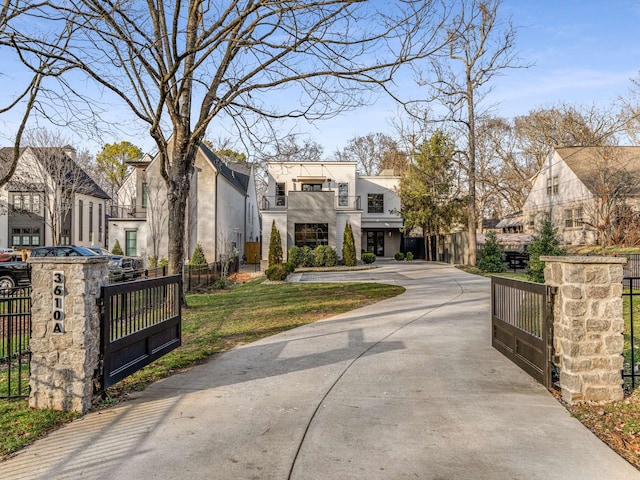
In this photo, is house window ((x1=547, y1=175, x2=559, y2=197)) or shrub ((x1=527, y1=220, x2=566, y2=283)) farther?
house window ((x1=547, y1=175, x2=559, y2=197))

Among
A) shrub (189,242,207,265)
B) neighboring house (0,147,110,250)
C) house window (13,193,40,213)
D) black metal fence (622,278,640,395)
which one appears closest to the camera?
black metal fence (622,278,640,395)

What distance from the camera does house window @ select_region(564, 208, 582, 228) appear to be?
30.4 meters

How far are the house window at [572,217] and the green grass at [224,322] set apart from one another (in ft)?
71.4

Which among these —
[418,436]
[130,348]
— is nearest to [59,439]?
[130,348]

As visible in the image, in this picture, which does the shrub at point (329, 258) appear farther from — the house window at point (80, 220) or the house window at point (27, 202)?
the house window at point (80, 220)

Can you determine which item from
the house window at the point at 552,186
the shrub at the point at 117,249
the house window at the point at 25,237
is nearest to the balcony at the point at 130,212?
the shrub at the point at 117,249

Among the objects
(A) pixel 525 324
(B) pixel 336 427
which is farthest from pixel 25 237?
(A) pixel 525 324

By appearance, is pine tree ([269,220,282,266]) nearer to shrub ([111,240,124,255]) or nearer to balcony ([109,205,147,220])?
balcony ([109,205,147,220])

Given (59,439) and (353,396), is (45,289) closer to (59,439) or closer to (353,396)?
(59,439)

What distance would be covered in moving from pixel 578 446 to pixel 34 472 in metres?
4.23

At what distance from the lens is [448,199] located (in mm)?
29891

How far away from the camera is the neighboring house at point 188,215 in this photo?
25.0 metres

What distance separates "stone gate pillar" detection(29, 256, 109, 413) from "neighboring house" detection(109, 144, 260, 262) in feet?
66.2

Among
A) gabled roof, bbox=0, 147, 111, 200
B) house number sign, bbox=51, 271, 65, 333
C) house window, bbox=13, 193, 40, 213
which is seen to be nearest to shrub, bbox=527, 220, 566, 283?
house number sign, bbox=51, 271, 65, 333
